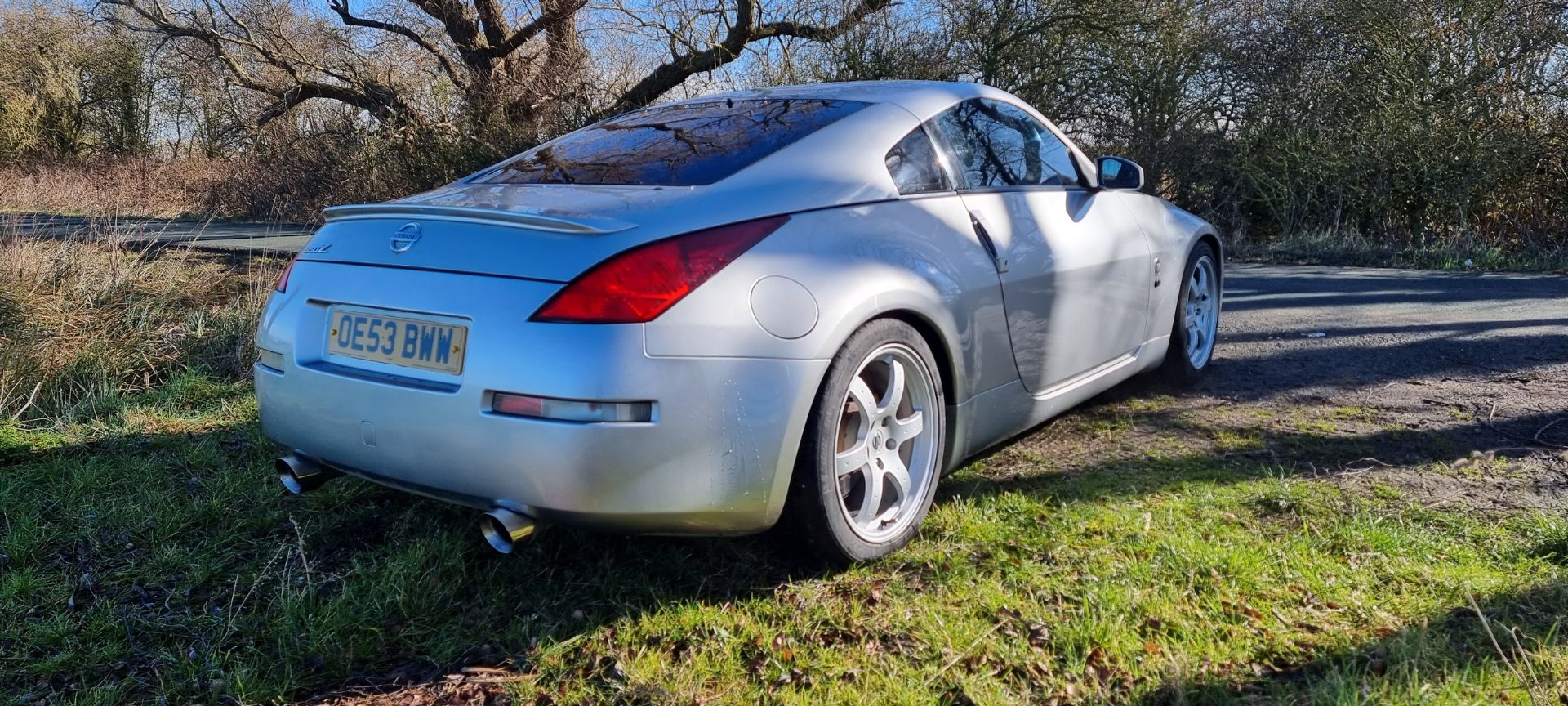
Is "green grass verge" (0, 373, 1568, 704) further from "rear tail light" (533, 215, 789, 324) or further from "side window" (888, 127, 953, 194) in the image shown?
"side window" (888, 127, 953, 194)

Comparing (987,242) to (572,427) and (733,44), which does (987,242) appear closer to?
(572,427)

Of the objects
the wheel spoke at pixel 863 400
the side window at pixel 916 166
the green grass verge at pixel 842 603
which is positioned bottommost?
the green grass verge at pixel 842 603

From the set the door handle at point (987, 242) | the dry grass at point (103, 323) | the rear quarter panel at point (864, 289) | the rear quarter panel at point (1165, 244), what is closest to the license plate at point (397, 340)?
the rear quarter panel at point (864, 289)

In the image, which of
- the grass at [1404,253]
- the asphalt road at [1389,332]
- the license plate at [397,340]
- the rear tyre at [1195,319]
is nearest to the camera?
the license plate at [397,340]

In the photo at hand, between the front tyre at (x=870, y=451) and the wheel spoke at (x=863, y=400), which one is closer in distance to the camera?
the front tyre at (x=870, y=451)

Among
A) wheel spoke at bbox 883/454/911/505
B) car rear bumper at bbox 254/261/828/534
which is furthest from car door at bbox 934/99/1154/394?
car rear bumper at bbox 254/261/828/534

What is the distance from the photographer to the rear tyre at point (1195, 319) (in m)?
4.32

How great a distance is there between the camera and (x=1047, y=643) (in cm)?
226

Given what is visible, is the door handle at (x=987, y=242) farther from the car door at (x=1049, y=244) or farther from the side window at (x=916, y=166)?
the side window at (x=916, y=166)

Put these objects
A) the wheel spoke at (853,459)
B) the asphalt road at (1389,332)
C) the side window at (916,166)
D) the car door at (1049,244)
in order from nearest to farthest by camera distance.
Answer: the wheel spoke at (853,459) → the side window at (916,166) → the car door at (1049,244) → the asphalt road at (1389,332)

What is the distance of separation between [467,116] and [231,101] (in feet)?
25.9

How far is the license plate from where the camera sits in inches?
89.6

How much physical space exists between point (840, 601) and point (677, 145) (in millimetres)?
1395

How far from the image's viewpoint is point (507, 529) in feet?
7.31
